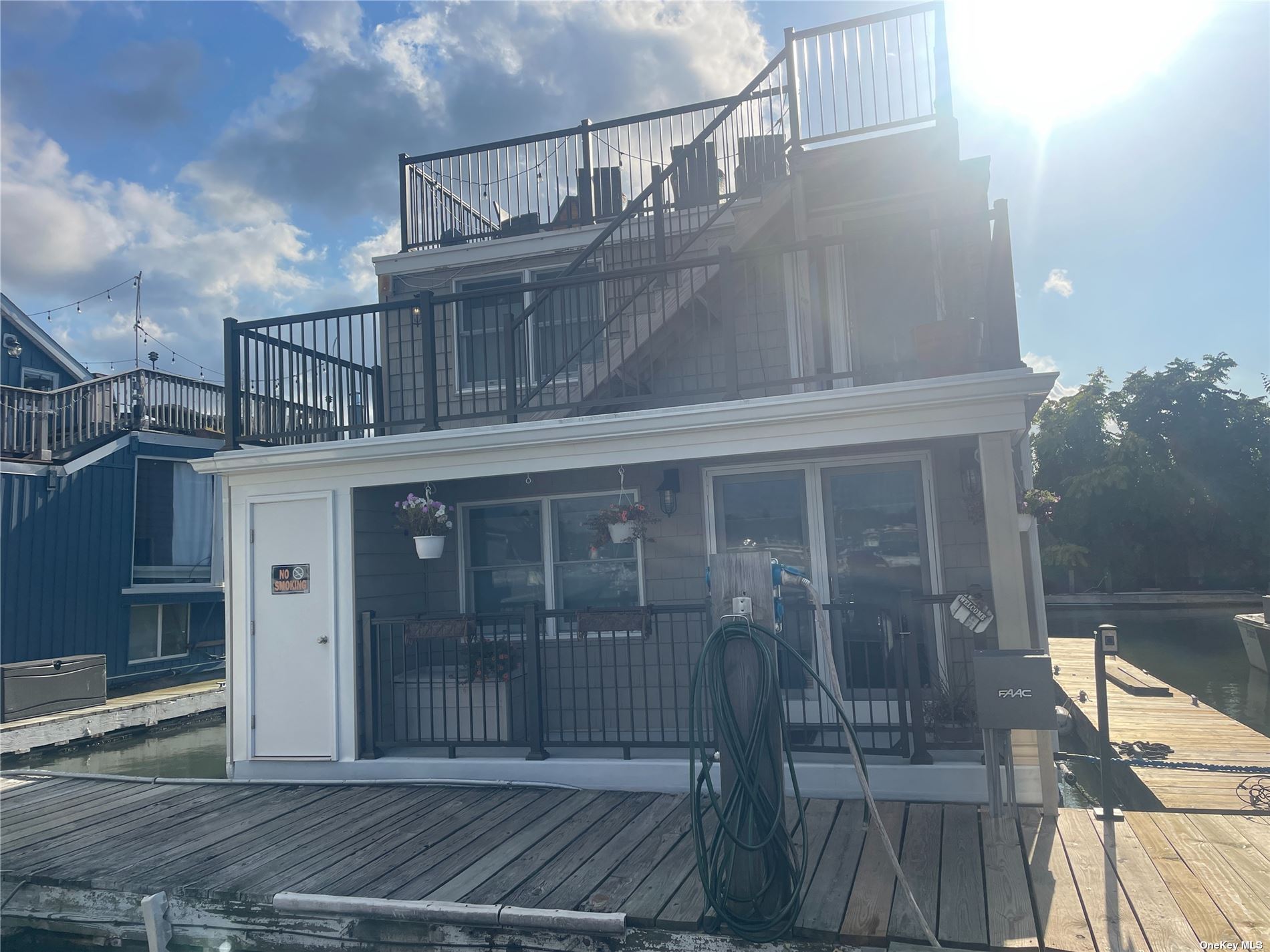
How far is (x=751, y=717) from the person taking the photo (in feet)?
10.8

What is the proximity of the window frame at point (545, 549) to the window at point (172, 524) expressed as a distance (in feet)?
27.3

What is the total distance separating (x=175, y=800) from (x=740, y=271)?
6.22m

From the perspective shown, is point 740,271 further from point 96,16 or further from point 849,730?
point 96,16

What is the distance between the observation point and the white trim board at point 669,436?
4.61 metres

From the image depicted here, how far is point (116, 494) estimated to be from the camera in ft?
41.1

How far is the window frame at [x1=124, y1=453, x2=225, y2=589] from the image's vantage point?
12.6 metres

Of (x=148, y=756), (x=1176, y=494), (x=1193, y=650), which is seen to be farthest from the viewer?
(x=1176, y=494)

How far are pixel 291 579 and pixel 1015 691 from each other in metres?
5.16

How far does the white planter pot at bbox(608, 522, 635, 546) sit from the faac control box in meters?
2.88

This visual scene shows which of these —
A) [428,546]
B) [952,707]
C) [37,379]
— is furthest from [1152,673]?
[37,379]

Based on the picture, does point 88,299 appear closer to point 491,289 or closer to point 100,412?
point 100,412

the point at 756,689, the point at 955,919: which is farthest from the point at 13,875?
the point at 955,919

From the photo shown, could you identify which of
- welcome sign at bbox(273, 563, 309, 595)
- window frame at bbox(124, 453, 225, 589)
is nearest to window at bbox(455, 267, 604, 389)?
welcome sign at bbox(273, 563, 309, 595)

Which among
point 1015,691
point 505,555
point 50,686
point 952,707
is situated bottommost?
point 50,686
